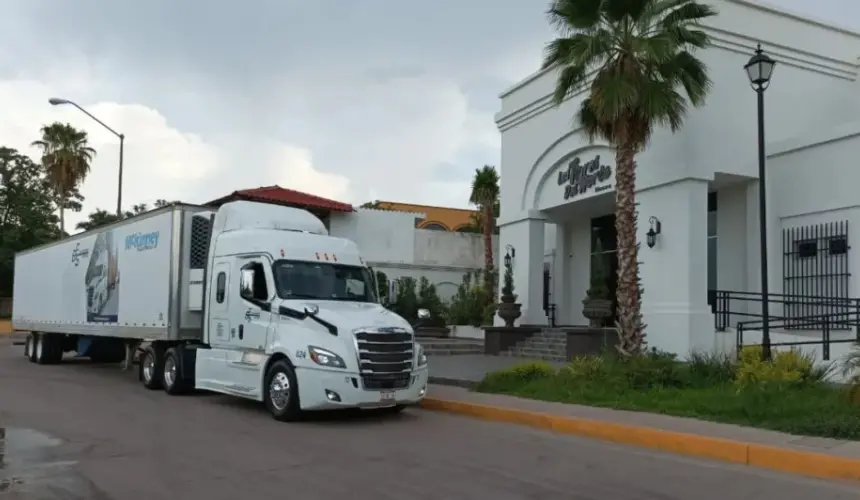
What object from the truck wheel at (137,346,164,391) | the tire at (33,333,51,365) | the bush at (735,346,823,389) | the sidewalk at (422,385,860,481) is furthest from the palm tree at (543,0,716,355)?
the tire at (33,333,51,365)

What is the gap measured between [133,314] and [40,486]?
9.73 m

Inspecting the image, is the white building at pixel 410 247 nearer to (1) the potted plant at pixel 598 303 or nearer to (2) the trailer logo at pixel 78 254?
(2) the trailer logo at pixel 78 254

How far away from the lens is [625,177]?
16.9 m

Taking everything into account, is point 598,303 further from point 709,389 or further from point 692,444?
point 692,444

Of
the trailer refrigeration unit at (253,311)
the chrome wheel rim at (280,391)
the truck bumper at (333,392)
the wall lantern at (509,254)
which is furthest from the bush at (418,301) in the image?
the truck bumper at (333,392)

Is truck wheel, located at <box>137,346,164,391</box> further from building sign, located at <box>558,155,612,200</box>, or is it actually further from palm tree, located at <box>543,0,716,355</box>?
building sign, located at <box>558,155,612,200</box>

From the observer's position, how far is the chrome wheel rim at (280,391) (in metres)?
12.0

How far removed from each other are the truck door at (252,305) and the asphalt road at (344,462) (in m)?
1.19

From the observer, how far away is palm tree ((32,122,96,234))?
4494 centimetres

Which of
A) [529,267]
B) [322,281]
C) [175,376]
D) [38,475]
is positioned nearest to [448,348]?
[529,267]

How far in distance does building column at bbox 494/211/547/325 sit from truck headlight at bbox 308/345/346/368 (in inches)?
549

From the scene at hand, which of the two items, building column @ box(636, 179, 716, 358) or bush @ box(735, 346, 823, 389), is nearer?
bush @ box(735, 346, 823, 389)

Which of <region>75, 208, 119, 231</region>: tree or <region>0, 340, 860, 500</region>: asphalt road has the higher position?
<region>75, 208, 119, 231</region>: tree

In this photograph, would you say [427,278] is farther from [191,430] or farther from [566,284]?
[191,430]
